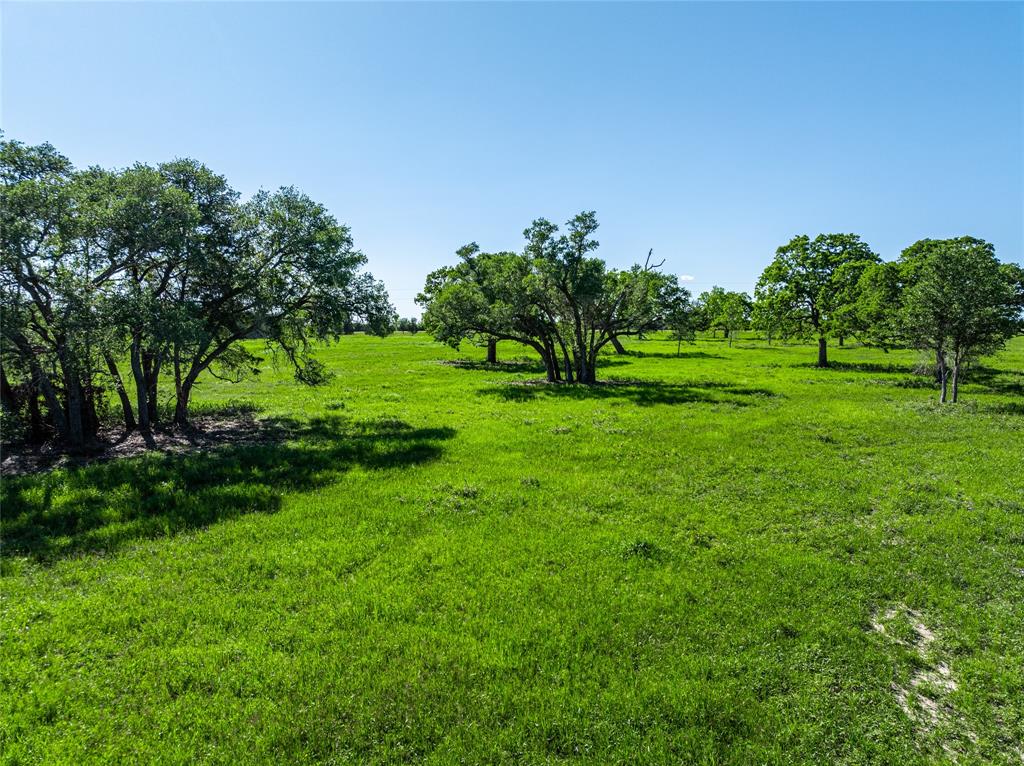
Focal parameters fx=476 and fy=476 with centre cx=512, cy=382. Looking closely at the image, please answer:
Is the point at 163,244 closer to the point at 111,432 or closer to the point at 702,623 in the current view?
the point at 111,432

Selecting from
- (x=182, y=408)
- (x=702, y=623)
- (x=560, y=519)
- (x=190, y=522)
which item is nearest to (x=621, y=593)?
(x=702, y=623)

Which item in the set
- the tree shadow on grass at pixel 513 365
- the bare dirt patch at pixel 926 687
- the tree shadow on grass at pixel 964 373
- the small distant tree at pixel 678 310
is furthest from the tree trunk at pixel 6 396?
the tree shadow on grass at pixel 964 373

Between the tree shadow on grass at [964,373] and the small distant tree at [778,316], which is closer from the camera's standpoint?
the tree shadow on grass at [964,373]

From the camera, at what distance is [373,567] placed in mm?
9914

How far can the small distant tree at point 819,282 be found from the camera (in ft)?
171

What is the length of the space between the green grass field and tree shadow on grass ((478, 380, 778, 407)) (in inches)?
485

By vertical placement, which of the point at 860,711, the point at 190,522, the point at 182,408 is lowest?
the point at 860,711

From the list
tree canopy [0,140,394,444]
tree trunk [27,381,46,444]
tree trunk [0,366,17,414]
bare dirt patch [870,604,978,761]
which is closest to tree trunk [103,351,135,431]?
tree canopy [0,140,394,444]

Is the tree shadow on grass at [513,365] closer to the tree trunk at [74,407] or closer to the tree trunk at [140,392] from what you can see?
the tree trunk at [140,392]

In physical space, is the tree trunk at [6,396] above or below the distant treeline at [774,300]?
below

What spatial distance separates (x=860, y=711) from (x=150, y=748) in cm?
907

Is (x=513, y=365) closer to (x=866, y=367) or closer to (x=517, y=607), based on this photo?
(x=866, y=367)

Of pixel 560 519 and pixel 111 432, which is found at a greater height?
pixel 111 432

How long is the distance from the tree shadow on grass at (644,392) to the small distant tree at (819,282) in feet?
71.5
